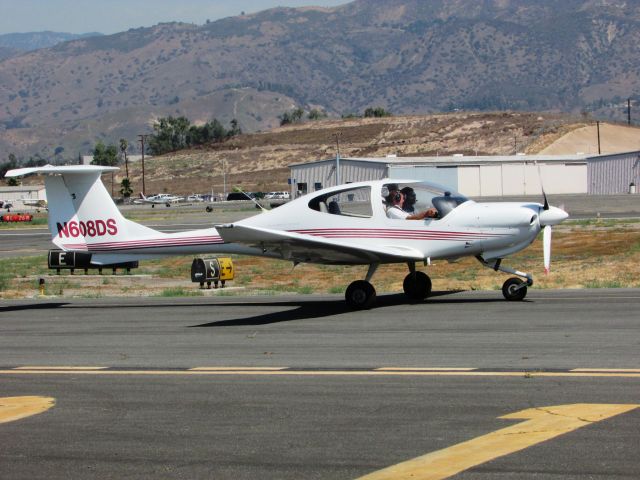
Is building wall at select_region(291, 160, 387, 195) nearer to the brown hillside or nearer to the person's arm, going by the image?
the brown hillside

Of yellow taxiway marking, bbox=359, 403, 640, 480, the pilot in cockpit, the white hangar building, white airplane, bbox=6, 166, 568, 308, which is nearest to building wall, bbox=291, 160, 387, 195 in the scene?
the white hangar building

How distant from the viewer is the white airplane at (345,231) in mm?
17969

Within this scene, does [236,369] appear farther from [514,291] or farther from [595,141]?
[595,141]

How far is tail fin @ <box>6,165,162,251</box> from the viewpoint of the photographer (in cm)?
Result: 1994

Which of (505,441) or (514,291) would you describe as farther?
(514,291)

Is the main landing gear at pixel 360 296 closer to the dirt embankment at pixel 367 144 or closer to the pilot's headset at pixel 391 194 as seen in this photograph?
the pilot's headset at pixel 391 194

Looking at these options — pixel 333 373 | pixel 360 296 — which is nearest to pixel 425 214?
pixel 360 296

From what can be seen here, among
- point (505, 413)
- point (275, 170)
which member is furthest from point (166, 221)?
point (275, 170)

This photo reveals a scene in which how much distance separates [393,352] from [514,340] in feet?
5.56

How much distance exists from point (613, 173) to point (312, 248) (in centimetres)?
8407

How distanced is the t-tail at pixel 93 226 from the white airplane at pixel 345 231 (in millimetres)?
20

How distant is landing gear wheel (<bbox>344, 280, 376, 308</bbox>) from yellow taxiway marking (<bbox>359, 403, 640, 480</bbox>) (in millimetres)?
8837

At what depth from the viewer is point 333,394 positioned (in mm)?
10312

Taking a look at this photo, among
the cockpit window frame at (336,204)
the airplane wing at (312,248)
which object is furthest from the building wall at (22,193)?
the airplane wing at (312,248)
